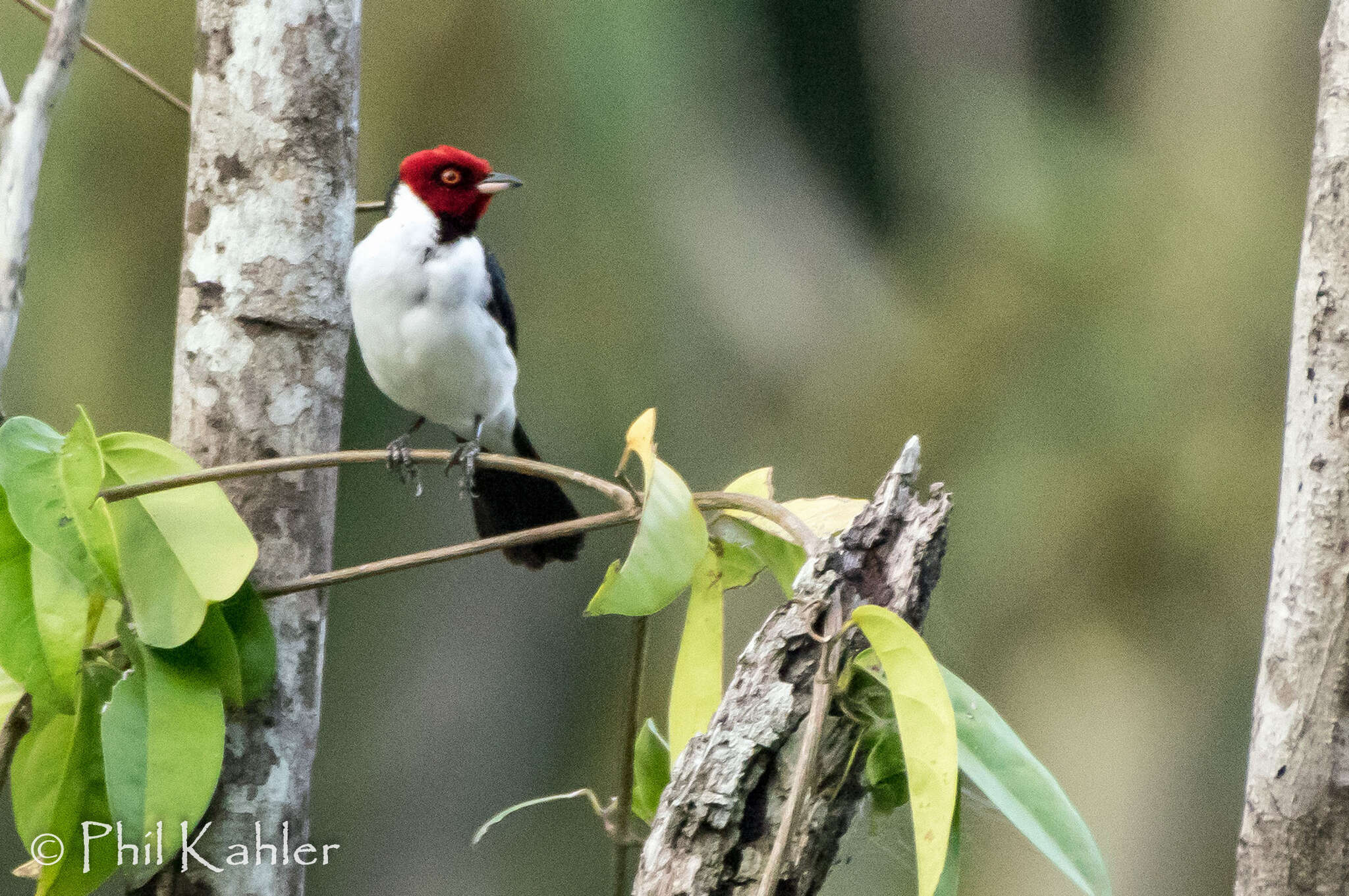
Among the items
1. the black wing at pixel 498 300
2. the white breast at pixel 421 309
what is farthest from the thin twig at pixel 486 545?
the black wing at pixel 498 300

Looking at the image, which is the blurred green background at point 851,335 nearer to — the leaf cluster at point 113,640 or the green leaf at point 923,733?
the leaf cluster at point 113,640

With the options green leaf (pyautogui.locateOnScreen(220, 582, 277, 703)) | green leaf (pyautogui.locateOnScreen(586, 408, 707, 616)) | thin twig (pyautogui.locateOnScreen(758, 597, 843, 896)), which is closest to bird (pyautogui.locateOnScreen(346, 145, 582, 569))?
green leaf (pyautogui.locateOnScreen(220, 582, 277, 703))

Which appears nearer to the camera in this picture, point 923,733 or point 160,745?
point 923,733

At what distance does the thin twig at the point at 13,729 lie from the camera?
1.13m

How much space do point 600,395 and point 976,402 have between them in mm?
1034

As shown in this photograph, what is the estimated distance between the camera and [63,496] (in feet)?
3.36

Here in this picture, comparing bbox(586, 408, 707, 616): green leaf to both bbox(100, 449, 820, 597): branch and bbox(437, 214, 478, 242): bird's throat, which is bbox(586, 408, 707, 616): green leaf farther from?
bbox(437, 214, 478, 242): bird's throat

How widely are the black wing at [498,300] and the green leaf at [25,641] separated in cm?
101

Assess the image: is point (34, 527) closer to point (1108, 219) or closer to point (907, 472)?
point (907, 472)

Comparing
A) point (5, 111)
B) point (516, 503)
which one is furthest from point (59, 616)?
point (516, 503)

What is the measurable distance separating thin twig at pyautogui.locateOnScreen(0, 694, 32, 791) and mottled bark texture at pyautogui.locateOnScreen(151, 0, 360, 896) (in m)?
0.20

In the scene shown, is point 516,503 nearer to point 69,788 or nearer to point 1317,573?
point 69,788

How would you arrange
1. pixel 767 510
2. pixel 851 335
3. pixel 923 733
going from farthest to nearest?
pixel 851 335 → pixel 767 510 → pixel 923 733

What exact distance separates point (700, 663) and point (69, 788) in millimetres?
620
